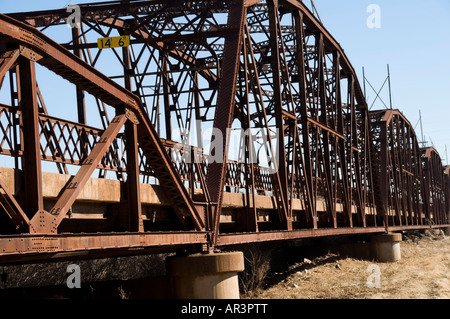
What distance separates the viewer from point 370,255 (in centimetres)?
3650

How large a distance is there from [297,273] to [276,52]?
33.0 feet

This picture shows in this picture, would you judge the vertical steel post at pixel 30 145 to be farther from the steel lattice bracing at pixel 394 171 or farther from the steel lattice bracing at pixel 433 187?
the steel lattice bracing at pixel 433 187

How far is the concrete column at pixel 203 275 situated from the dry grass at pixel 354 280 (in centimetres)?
722

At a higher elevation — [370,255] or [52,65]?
[52,65]

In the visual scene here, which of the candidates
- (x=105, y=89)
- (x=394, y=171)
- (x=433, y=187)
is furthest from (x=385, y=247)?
(x=433, y=187)

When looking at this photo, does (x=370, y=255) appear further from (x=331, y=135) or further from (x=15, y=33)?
(x=15, y=33)

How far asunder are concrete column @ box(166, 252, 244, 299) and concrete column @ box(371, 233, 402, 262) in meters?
22.7

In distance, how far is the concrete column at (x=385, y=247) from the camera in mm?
36688

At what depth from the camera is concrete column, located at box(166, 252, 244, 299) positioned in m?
15.3

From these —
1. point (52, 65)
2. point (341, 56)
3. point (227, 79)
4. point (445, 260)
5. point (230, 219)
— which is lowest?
point (445, 260)

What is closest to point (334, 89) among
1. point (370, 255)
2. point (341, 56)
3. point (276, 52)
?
point (341, 56)

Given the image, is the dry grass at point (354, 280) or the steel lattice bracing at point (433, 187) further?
the steel lattice bracing at point (433, 187)

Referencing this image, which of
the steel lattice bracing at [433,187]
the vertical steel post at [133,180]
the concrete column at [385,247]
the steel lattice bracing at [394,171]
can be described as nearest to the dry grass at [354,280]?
the concrete column at [385,247]

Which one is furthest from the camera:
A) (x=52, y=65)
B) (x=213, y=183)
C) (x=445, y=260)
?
(x=445, y=260)
